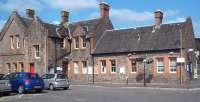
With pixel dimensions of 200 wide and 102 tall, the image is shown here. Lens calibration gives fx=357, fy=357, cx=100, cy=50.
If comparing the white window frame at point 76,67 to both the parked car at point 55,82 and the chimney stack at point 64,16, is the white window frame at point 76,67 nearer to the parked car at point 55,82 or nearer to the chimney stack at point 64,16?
the chimney stack at point 64,16

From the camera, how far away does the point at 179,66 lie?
36.7 metres

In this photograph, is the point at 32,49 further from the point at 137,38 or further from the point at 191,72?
the point at 191,72

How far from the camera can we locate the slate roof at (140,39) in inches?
1502

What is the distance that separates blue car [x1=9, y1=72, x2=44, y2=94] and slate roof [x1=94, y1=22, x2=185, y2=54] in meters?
15.0

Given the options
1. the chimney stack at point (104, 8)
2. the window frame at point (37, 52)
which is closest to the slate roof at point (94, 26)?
the chimney stack at point (104, 8)

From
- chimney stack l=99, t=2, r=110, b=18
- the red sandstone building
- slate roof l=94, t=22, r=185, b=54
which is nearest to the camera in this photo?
the red sandstone building

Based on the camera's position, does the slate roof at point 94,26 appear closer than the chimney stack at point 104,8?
Yes

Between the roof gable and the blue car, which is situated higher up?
the roof gable

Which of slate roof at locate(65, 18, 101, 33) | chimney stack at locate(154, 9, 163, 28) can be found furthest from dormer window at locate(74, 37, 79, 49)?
chimney stack at locate(154, 9, 163, 28)

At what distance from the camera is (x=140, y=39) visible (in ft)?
134

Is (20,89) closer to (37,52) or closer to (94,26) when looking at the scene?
(37,52)

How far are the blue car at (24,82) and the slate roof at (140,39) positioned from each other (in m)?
15.0

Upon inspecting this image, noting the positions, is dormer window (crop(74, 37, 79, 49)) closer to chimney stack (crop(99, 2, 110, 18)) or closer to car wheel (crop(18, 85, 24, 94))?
chimney stack (crop(99, 2, 110, 18))

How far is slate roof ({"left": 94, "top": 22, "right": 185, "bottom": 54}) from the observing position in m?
38.2
